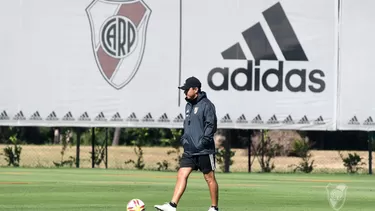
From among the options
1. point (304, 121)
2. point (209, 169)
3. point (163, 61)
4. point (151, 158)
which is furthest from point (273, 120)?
point (209, 169)

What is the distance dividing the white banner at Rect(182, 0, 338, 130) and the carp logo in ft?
4.67

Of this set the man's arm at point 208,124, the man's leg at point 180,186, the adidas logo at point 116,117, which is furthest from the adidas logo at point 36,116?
the man's arm at point 208,124

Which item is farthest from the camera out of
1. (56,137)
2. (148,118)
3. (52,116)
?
(56,137)

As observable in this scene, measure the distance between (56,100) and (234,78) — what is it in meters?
5.59

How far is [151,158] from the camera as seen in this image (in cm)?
4112

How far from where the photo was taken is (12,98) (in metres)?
33.2

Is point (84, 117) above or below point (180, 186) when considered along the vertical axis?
above

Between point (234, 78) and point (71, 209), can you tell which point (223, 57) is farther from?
point (71, 209)

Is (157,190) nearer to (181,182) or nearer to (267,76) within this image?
(181,182)

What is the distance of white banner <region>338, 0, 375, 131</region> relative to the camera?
32.7 m

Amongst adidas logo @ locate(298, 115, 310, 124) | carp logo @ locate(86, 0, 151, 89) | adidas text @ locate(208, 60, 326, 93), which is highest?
carp logo @ locate(86, 0, 151, 89)

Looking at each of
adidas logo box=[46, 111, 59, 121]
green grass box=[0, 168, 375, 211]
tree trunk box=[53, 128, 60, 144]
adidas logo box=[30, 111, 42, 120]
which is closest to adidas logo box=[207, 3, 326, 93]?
green grass box=[0, 168, 375, 211]

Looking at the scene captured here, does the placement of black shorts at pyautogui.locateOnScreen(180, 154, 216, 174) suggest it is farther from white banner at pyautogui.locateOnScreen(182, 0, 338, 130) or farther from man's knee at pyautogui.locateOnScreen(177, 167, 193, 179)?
white banner at pyautogui.locateOnScreen(182, 0, 338, 130)

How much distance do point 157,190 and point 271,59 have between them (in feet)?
36.5
